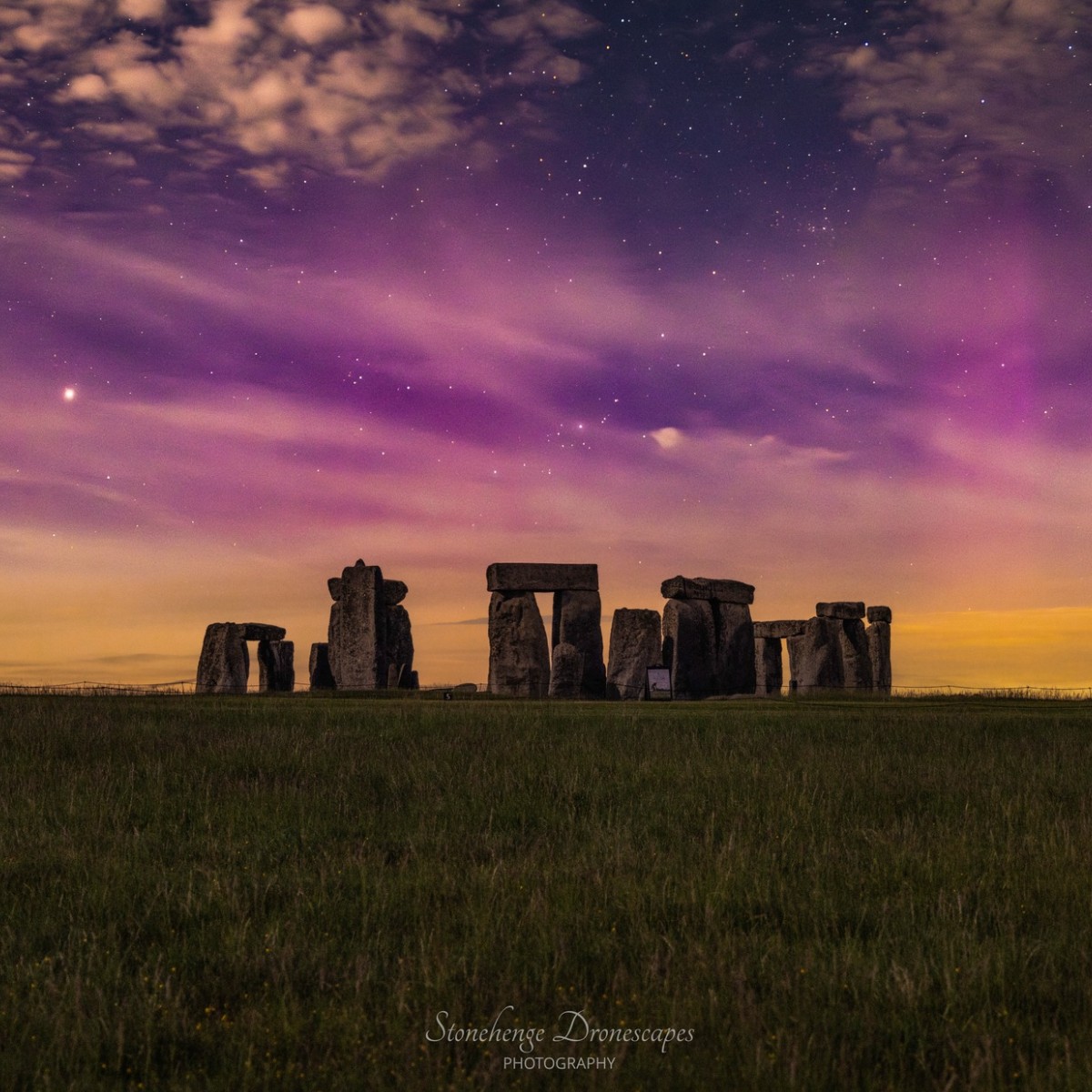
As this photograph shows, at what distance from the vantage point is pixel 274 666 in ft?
129

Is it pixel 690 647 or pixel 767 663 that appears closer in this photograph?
pixel 690 647

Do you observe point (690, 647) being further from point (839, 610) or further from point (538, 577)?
point (839, 610)

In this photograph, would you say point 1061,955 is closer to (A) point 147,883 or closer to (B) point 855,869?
(B) point 855,869

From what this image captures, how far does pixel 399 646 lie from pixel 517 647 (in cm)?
689

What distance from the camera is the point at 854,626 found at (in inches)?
1467

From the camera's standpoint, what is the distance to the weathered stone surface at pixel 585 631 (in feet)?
94.5

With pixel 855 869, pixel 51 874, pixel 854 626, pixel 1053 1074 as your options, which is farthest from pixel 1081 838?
pixel 854 626

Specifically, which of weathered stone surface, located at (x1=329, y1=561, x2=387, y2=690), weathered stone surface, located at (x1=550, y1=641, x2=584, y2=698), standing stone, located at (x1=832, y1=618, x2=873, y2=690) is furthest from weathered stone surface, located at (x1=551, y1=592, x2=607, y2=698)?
standing stone, located at (x1=832, y1=618, x2=873, y2=690)

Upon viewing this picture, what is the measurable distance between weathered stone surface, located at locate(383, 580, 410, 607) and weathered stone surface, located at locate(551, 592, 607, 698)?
20.6ft

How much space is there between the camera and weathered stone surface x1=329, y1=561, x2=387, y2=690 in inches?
1211

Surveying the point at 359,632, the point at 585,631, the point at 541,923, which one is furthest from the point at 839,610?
the point at 541,923

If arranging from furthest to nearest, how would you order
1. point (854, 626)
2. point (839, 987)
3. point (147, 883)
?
point (854, 626), point (147, 883), point (839, 987)

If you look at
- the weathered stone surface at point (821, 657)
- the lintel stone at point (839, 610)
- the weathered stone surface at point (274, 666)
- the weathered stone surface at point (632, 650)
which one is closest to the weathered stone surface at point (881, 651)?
the lintel stone at point (839, 610)

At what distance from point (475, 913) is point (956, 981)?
2193 mm
